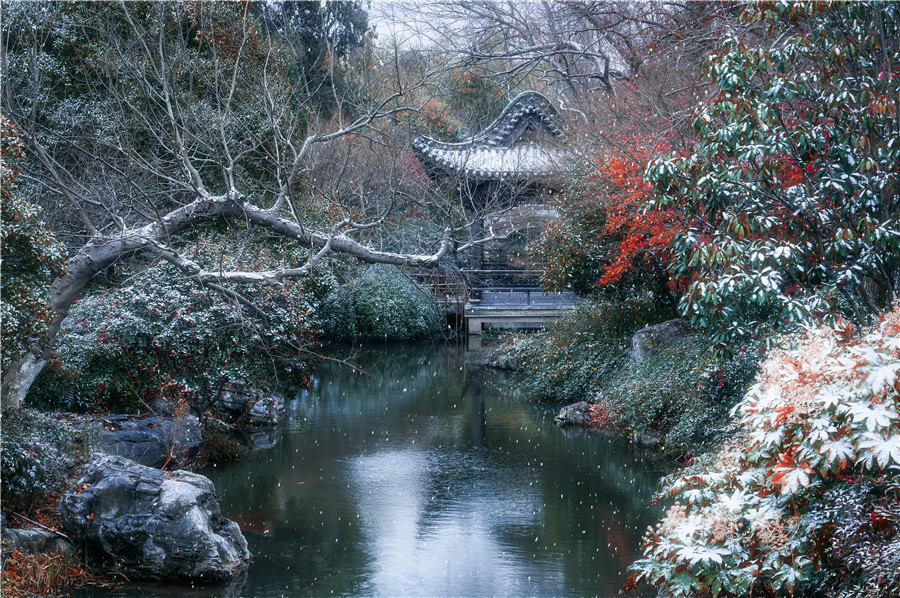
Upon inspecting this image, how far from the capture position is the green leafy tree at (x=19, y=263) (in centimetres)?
543

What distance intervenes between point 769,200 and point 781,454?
3.14 m

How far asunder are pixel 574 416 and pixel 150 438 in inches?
231

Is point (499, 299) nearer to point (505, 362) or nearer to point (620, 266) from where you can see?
point (505, 362)

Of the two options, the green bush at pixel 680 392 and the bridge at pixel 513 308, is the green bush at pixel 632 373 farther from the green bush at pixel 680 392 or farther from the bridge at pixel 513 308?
the bridge at pixel 513 308

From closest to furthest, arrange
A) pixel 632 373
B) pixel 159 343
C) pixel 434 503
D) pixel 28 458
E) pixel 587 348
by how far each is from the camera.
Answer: pixel 28 458, pixel 434 503, pixel 159 343, pixel 632 373, pixel 587 348

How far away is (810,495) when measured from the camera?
3.95 m

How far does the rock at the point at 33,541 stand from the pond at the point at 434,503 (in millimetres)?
751

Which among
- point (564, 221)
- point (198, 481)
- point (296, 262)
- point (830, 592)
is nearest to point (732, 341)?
point (830, 592)

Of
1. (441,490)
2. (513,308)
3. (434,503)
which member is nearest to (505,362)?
(513,308)

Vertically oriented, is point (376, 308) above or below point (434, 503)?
above

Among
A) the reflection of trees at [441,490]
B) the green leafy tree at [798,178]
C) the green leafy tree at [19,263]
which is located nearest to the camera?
the green leafy tree at [19,263]

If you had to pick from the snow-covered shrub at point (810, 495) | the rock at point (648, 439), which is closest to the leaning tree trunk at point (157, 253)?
the snow-covered shrub at point (810, 495)

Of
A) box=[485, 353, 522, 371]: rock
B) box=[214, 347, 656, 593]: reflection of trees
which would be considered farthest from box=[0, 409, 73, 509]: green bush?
box=[485, 353, 522, 371]: rock

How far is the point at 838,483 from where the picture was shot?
12.8 ft
